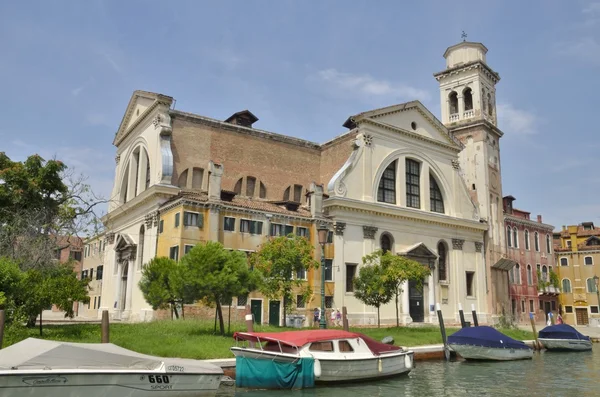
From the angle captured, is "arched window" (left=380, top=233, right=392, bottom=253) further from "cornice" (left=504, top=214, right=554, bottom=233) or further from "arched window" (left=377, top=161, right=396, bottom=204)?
"cornice" (left=504, top=214, right=554, bottom=233)

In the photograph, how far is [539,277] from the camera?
Answer: 169ft

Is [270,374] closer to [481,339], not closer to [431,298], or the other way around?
[481,339]

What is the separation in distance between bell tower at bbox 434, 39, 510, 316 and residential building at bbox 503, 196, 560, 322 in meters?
2.47

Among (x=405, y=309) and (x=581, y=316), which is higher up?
(x=405, y=309)

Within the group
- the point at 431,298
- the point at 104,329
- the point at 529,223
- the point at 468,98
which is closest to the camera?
the point at 104,329

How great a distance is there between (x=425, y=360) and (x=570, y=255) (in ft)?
132

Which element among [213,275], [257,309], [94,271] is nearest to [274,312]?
[257,309]

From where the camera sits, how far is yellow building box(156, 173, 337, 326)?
2894 centimetres

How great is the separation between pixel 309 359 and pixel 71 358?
674 cm

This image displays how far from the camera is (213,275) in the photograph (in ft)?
70.4

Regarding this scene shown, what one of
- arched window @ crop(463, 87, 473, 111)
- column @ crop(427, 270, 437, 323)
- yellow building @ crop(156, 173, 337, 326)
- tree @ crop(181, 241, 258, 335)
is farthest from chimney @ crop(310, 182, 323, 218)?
arched window @ crop(463, 87, 473, 111)

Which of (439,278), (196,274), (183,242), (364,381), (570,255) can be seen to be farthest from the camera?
(570,255)

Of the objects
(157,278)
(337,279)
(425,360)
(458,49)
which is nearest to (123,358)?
(157,278)

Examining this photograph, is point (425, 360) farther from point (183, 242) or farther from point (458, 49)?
point (458, 49)
